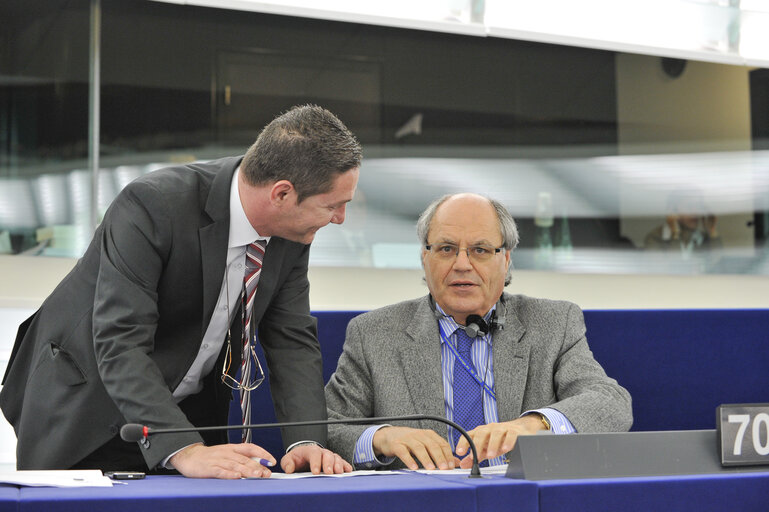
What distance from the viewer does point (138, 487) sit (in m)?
1.10

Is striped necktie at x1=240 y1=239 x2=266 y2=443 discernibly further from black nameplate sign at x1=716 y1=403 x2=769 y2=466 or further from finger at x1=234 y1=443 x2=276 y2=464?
black nameplate sign at x1=716 y1=403 x2=769 y2=466

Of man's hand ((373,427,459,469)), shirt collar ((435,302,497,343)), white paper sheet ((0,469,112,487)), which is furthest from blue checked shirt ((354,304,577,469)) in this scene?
white paper sheet ((0,469,112,487))

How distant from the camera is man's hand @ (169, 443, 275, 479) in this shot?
132 centimetres

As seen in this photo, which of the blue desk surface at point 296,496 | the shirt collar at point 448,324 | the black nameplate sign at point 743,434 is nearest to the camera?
the blue desk surface at point 296,496

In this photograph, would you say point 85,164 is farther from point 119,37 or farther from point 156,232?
point 156,232

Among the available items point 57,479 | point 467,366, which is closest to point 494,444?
point 467,366

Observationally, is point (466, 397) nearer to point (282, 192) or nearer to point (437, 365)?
point (437, 365)

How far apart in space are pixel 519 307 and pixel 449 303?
0.63 feet

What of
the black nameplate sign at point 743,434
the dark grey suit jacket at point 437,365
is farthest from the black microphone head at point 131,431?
the black nameplate sign at point 743,434

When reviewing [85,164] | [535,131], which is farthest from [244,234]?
[535,131]

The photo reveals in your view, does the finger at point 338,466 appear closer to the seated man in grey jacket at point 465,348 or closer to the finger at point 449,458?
the finger at point 449,458

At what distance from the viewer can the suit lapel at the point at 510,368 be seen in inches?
81.7

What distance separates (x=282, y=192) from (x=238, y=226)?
14 centimetres

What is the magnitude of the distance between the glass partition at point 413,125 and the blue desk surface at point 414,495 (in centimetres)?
228
